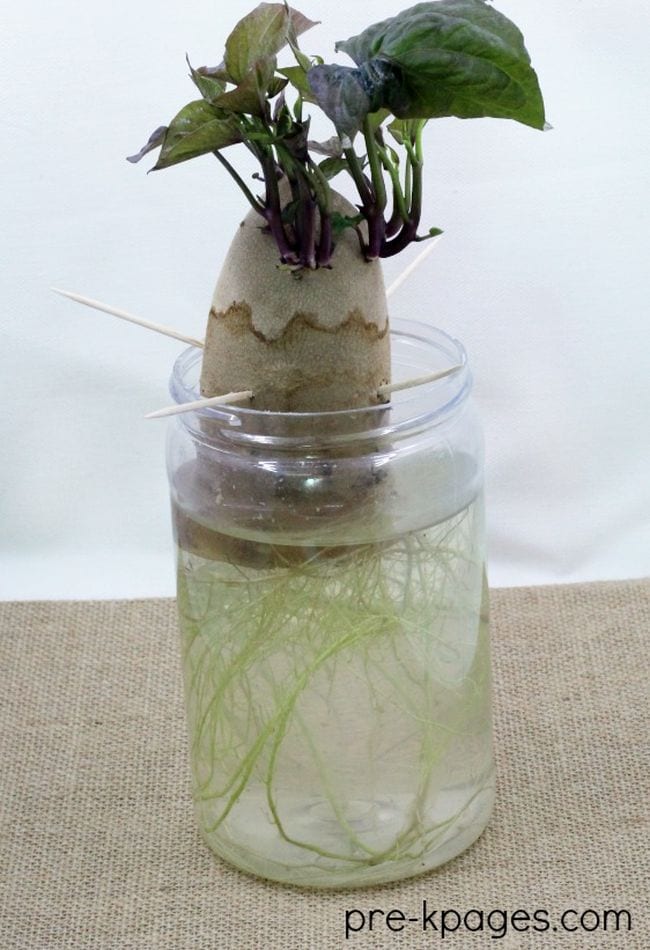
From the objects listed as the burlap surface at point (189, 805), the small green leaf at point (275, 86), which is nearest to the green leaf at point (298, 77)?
the small green leaf at point (275, 86)

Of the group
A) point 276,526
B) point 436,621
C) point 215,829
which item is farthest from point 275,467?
point 215,829

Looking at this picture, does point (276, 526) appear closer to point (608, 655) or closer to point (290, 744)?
point (290, 744)

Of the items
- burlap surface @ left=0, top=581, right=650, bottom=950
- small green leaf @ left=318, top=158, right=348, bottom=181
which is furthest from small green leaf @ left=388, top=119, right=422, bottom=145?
burlap surface @ left=0, top=581, right=650, bottom=950

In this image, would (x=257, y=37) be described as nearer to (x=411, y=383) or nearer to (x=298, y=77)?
(x=298, y=77)

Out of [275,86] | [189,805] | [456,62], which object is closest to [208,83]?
[275,86]

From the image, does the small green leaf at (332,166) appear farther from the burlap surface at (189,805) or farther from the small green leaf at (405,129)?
the burlap surface at (189,805)
